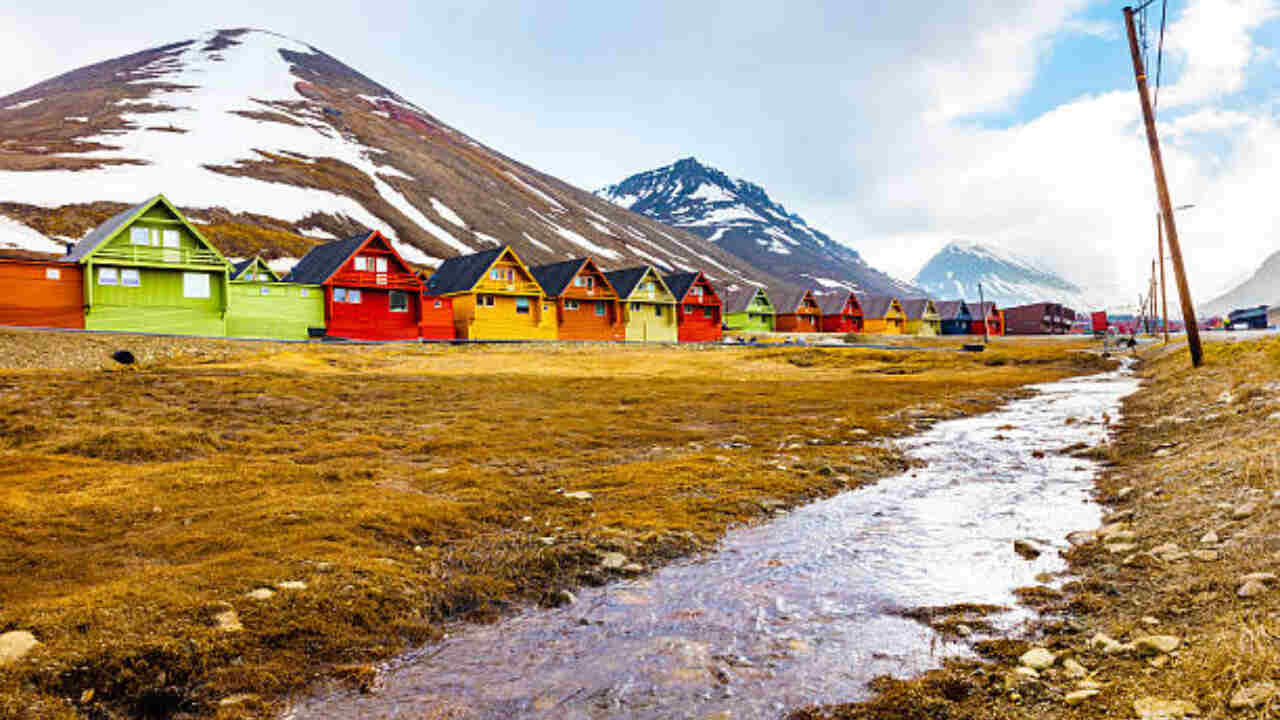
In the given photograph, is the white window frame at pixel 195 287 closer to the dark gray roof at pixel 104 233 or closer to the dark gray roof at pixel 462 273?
the dark gray roof at pixel 104 233

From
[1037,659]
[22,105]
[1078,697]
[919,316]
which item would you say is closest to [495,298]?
[1037,659]

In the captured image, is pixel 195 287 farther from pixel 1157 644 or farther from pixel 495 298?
pixel 1157 644

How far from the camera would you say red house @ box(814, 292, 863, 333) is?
4872 inches

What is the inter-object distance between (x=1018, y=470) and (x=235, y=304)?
56052mm

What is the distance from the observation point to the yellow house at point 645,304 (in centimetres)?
7800

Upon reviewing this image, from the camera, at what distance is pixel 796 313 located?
118 meters

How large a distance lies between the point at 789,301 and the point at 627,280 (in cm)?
4923

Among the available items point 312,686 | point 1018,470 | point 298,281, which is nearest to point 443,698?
point 312,686

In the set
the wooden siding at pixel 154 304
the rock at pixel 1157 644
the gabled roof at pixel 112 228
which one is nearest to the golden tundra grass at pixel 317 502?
the rock at pixel 1157 644

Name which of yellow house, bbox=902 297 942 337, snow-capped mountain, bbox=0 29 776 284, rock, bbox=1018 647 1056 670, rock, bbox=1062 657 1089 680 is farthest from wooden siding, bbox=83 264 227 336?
yellow house, bbox=902 297 942 337

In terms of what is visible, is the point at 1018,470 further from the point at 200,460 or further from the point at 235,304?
the point at 235,304

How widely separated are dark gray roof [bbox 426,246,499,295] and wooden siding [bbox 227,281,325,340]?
12576 millimetres

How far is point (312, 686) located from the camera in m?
5.85

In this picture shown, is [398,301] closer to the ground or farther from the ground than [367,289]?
closer to the ground
